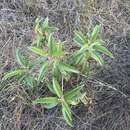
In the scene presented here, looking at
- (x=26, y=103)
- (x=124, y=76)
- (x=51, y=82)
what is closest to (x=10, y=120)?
(x=26, y=103)

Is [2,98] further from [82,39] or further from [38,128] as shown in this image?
[82,39]

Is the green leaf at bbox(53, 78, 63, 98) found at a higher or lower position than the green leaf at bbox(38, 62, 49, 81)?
lower

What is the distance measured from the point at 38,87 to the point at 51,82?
0.09m

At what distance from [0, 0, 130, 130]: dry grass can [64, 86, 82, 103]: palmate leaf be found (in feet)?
0.44

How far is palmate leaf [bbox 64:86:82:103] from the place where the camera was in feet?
5.50

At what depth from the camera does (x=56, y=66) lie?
1.66 m

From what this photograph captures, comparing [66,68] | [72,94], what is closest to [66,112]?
[72,94]

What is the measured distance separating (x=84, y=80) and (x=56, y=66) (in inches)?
8.0

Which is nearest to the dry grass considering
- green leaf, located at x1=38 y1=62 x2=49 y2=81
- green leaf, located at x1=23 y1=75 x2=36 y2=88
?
green leaf, located at x1=23 y1=75 x2=36 y2=88

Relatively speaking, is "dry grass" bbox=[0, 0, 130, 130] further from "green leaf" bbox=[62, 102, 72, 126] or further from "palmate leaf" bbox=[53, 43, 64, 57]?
"palmate leaf" bbox=[53, 43, 64, 57]

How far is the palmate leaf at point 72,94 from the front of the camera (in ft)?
5.50

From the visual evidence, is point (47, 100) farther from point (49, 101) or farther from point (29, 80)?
point (29, 80)

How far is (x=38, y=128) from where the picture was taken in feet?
5.85

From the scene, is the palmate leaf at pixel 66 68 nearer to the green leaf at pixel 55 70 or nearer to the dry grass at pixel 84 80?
the green leaf at pixel 55 70
